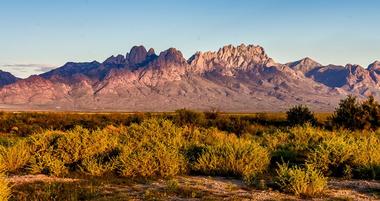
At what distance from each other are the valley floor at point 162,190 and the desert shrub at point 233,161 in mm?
743

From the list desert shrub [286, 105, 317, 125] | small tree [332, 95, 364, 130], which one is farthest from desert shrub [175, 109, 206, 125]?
small tree [332, 95, 364, 130]

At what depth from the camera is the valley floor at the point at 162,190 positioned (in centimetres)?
1345

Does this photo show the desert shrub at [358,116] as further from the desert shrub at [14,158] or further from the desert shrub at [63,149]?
the desert shrub at [14,158]

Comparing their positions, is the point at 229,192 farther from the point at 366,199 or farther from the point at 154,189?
the point at 366,199

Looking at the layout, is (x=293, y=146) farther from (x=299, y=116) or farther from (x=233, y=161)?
(x=299, y=116)

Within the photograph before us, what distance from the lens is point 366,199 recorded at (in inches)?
526

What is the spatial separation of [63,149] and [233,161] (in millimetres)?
6405

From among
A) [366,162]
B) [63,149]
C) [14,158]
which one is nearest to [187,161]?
[63,149]

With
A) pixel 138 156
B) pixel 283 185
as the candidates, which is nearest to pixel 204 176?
pixel 138 156

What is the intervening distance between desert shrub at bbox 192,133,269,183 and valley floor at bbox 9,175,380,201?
74 cm

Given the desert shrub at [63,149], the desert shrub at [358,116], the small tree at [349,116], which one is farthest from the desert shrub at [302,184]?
the desert shrub at [358,116]

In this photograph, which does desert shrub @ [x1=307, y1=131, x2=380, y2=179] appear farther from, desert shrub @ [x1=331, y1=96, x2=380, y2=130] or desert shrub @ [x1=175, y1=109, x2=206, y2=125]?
desert shrub @ [x1=175, y1=109, x2=206, y2=125]

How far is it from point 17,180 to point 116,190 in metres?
3.41

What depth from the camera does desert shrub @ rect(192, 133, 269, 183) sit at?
1708 cm
